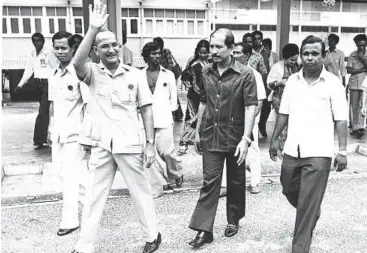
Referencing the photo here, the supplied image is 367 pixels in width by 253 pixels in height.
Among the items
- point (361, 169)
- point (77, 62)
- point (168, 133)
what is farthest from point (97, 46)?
point (361, 169)

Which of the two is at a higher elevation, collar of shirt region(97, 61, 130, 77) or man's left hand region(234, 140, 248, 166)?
collar of shirt region(97, 61, 130, 77)

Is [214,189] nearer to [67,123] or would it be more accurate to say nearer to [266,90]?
[67,123]

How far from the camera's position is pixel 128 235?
4371 mm

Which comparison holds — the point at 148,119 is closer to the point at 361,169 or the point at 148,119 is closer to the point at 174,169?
the point at 174,169

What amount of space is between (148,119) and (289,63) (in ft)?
9.55

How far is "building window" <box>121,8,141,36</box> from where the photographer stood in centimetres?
1934

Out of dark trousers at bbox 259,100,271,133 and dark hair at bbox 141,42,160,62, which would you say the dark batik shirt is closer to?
dark hair at bbox 141,42,160,62

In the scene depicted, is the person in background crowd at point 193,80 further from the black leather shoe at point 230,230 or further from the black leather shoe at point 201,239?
the black leather shoe at point 201,239

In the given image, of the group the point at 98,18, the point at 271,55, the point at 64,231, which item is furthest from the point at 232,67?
the point at 271,55

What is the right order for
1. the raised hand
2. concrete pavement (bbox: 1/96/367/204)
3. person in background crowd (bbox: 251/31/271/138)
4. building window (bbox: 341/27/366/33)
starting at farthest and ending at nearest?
1. building window (bbox: 341/27/366/33)
2. person in background crowd (bbox: 251/31/271/138)
3. concrete pavement (bbox: 1/96/367/204)
4. the raised hand

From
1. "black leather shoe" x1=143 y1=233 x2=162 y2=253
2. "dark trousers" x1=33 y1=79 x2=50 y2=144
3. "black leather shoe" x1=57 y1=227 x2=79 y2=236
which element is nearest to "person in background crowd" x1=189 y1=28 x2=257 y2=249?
"black leather shoe" x1=143 y1=233 x2=162 y2=253

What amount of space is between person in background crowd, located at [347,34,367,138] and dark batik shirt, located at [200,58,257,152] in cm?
552

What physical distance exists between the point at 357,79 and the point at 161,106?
503 centimetres

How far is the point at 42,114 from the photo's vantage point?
7707 millimetres
